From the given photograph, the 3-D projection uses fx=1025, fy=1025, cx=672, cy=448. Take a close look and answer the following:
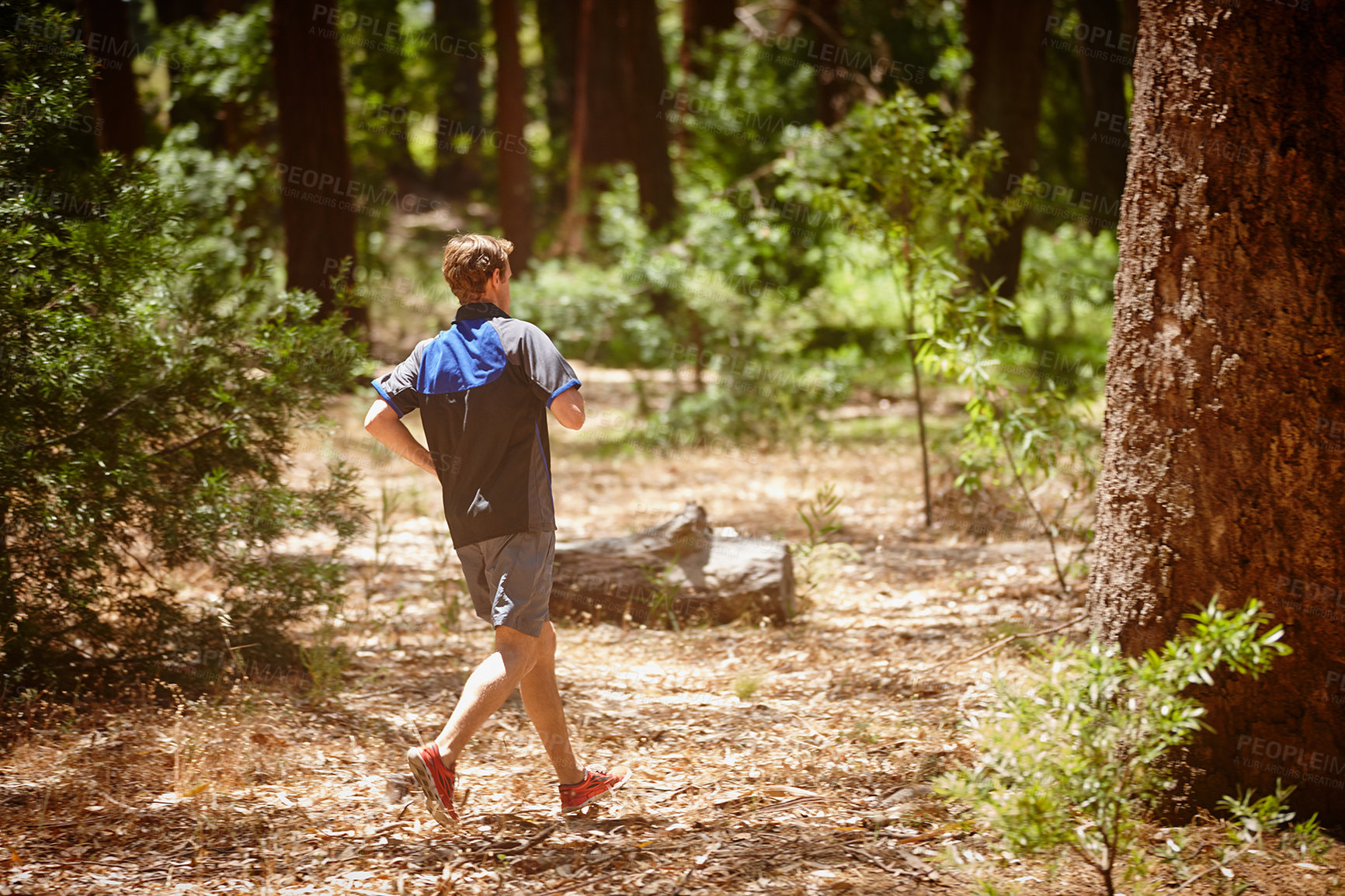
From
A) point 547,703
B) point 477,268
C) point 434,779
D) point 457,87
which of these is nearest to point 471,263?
point 477,268

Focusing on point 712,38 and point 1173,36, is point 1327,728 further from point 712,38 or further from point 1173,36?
point 712,38

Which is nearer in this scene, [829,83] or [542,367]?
[542,367]

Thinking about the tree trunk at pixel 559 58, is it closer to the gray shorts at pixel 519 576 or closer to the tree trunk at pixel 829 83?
the tree trunk at pixel 829 83

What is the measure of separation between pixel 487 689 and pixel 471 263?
4.69 feet

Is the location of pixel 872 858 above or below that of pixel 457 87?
below

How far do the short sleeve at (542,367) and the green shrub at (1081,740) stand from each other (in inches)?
65.4

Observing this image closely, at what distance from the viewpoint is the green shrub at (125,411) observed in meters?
4.36

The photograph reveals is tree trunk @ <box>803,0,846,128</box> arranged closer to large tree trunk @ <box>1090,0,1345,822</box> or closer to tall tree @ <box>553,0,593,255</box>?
tall tree @ <box>553,0,593,255</box>


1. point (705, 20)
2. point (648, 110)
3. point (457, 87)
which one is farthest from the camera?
point (457, 87)

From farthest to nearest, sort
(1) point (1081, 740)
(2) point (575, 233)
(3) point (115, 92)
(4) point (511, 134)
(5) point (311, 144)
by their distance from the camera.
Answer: (2) point (575, 233) → (4) point (511, 134) → (3) point (115, 92) → (5) point (311, 144) → (1) point (1081, 740)

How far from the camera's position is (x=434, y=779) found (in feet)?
11.0

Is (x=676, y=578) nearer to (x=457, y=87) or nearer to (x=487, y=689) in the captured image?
(x=487, y=689)

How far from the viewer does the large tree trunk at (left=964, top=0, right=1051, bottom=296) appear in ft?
36.6

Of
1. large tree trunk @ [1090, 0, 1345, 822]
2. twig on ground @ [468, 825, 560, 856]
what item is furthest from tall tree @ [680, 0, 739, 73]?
twig on ground @ [468, 825, 560, 856]
